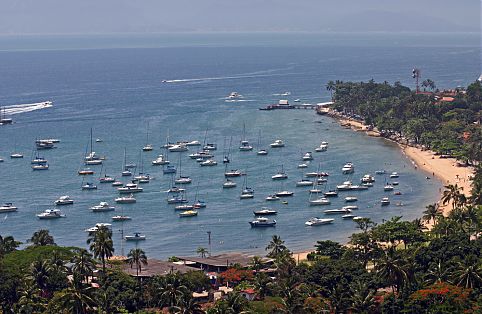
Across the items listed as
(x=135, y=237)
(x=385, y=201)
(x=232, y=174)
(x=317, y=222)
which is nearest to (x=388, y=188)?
(x=385, y=201)

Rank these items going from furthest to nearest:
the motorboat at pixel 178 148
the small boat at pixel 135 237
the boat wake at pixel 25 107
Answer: the boat wake at pixel 25 107 < the motorboat at pixel 178 148 < the small boat at pixel 135 237

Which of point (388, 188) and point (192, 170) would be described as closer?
point (388, 188)

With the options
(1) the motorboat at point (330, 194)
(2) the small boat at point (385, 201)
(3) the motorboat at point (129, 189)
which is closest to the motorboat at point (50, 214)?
(3) the motorboat at point (129, 189)

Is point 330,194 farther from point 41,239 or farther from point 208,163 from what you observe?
point 41,239

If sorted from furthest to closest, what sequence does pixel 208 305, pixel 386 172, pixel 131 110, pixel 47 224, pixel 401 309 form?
1. pixel 131 110
2. pixel 386 172
3. pixel 47 224
4. pixel 208 305
5. pixel 401 309

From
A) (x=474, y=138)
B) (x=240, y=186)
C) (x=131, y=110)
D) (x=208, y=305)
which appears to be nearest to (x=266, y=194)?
(x=240, y=186)

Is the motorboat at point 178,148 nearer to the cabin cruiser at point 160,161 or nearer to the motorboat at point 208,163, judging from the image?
the cabin cruiser at point 160,161

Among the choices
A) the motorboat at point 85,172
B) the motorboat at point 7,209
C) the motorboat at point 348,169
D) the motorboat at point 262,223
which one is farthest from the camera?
the motorboat at point 85,172

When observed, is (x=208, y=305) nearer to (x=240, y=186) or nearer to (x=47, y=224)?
(x=47, y=224)
